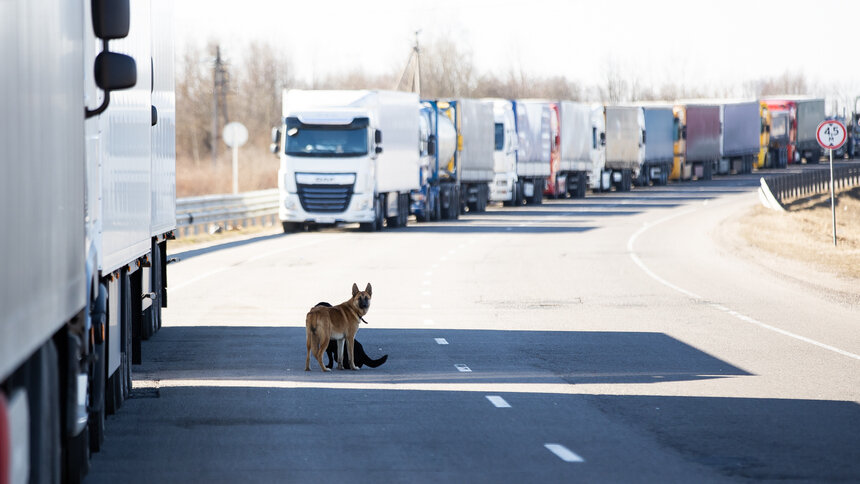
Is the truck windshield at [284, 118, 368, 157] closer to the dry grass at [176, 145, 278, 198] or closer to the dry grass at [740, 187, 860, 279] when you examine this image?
the dry grass at [740, 187, 860, 279]

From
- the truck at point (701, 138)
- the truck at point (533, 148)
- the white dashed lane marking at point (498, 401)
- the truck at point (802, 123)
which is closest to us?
the white dashed lane marking at point (498, 401)

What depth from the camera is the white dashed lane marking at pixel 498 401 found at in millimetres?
10867

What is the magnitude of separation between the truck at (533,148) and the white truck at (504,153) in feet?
2.03

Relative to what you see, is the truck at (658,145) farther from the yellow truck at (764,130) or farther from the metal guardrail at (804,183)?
the yellow truck at (764,130)

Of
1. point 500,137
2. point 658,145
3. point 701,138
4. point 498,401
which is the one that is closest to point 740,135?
point 701,138

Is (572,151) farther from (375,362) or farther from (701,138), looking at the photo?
(375,362)

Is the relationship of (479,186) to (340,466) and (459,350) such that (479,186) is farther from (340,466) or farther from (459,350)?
(340,466)

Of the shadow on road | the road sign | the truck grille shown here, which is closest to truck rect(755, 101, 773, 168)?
the truck grille

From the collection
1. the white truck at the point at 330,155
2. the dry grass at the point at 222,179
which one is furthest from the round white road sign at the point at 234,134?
the white truck at the point at 330,155

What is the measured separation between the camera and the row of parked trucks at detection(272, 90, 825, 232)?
3731 centimetres

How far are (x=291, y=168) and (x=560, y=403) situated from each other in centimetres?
2693

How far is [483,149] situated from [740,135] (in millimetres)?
39151

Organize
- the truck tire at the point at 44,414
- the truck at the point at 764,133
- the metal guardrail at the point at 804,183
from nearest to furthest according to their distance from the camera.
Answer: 1. the truck tire at the point at 44,414
2. the metal guardrail at the point at 804,183
3. the truck at the point at 764,133

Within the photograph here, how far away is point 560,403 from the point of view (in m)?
11.0
